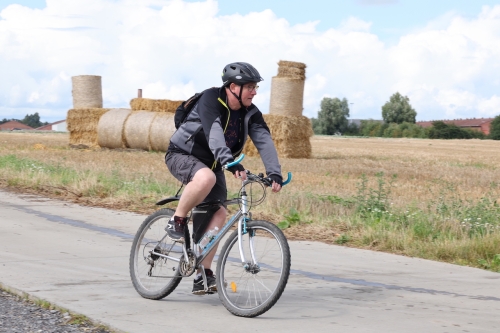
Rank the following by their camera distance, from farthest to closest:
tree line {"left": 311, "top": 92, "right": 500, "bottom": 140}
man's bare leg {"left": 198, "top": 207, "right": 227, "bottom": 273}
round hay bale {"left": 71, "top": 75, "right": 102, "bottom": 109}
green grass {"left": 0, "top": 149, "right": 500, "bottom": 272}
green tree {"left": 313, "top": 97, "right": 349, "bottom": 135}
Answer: green tree {"left": 313, "top": 97, "right": 349, "bottom": 135} < tree line {"left": 311, "top": 92, "right": 500, "bottom": 140} < round hay bale {"left": 71, "top": 75, "right": 102, "bottom": 109} < green grass {"left": 0, "top": 149, "right": 500, "bottom": 272} < man's bare leg {"left": 198, "top": 207, "right": 227, "bottom": 273}

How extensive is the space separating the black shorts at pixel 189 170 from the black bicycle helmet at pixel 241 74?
0.61 metres

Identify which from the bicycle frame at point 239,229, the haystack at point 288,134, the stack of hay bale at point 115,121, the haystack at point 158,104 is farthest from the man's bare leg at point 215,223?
the haystack at point 158,104

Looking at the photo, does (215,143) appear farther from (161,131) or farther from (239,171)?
(161,131)

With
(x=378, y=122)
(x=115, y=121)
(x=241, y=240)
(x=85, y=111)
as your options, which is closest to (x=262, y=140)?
(x=241, y=240)

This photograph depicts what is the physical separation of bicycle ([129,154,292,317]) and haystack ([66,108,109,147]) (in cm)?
2139

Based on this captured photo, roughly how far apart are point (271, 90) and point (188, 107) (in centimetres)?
1907

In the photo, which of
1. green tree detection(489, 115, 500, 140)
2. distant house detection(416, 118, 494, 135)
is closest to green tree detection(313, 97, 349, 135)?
distant house detection(416, 118, 494, 135)

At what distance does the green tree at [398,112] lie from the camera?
12400 centimetres

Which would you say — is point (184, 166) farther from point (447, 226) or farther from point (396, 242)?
point (447, 226)

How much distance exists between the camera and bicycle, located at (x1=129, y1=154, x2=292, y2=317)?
5.49 metres

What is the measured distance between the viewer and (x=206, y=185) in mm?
5895

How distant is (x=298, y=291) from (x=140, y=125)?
19.6 metres

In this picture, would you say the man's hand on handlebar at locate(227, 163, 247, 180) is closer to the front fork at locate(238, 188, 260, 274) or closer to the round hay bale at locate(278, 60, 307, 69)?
the front fork at locate(238, 188, 260, 274)

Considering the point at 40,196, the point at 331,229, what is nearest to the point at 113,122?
the point at 40,196
